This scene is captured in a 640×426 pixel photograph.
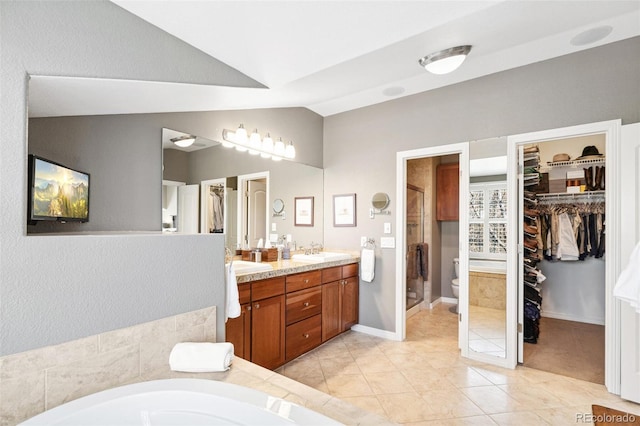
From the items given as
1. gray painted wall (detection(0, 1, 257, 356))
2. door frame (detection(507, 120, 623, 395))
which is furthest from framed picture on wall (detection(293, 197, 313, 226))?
door frame (detection(507, 120, 623, 395))

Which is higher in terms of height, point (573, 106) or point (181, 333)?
point (573, 106)

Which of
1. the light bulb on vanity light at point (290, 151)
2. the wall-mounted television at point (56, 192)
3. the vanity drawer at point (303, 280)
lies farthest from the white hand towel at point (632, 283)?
the wall-mounted television at point (56, 192)

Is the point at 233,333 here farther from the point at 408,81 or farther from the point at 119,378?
the point at 408,81

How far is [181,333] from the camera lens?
1.54 metres

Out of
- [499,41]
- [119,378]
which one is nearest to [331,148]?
[499,41]

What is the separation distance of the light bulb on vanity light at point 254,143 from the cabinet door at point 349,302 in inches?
65.3

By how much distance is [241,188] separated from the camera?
2.99 meters

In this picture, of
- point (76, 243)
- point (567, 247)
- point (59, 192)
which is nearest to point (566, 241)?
point (567, 247)

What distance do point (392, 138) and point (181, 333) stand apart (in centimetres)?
280

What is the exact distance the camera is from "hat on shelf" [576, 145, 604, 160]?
3.57 meters

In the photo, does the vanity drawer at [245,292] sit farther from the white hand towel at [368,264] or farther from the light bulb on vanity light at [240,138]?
the white hand towel at [368,264]

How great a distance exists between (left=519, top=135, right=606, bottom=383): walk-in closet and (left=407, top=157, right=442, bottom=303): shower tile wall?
1298mm

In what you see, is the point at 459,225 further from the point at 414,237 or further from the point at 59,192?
the point at 59,192

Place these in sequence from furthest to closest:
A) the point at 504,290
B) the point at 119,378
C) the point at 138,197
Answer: the point at 504,290, the point at 138,197, the point at 119,378
